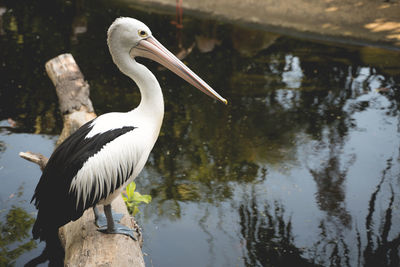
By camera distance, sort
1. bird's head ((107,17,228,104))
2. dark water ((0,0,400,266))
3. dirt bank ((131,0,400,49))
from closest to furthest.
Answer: bird's head ((107,17,228,104)), dark water ((0,0,400,266)), dirt bank ((131,0,400,49))

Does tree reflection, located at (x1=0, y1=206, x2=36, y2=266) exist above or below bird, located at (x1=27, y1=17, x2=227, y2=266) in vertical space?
below

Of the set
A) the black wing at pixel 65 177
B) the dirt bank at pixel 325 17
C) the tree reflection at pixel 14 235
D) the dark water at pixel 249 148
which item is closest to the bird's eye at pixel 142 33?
the black wing at pixel 65 177

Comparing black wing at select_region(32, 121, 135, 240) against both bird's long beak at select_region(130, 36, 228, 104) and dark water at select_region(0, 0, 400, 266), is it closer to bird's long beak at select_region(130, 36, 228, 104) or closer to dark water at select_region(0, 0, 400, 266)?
bird's long beak at select_region(130, 36, 228, 104)

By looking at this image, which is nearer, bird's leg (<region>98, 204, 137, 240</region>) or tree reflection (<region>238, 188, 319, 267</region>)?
bird's leg (<region>98, 204, 137, 240</region>)

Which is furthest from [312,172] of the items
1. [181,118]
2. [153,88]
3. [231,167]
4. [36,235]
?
[36,235]

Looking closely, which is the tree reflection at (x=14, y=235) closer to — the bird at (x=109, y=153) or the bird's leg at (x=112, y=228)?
the bird at (x=109, y=153)

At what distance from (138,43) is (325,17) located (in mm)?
6541

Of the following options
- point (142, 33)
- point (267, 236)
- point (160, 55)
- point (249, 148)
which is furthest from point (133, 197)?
point (249, 148)

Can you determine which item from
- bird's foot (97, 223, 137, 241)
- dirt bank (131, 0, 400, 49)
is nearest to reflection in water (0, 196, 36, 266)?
bird's foot (97, 223, 137, 241)

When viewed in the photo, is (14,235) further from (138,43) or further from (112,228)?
(138,43)

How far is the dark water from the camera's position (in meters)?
3.74

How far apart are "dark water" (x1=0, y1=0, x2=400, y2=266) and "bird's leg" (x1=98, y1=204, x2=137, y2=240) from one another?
914mm

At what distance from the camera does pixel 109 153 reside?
98.3 inches

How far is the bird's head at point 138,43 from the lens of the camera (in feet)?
8.50
